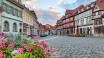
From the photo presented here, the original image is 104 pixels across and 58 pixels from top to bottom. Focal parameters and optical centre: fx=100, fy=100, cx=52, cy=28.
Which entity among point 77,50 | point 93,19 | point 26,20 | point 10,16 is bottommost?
point 77,50

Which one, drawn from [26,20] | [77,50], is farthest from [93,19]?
[77,50]

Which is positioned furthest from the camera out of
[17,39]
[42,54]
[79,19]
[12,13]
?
[79,19]

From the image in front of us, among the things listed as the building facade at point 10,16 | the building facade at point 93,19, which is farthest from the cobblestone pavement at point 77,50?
the building facade at point 93,19

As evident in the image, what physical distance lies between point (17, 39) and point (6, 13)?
15227mm

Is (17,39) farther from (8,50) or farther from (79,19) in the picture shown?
(79,19)

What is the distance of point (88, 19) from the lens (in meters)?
Result: 39.9

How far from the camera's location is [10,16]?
59.1 ft

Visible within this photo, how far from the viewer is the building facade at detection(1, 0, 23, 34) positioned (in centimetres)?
1581

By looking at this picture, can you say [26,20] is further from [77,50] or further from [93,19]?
[93,19]

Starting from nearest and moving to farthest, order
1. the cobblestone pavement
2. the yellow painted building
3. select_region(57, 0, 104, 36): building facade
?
the cobblestone pavement < the yellow painted building < select_region(57, 0, 104, 36): building facade

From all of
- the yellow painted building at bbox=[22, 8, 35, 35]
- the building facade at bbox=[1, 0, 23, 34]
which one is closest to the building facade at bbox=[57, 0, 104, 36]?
the yellow painted building at bbox=[22, 8, 35, 35]

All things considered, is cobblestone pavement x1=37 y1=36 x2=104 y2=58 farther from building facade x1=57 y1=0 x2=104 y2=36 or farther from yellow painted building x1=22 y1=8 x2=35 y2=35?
building facade x1=57 y1=0 x2=104 y2=36

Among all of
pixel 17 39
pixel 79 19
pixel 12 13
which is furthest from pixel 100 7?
pixel 17 39

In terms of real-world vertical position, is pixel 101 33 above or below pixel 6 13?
below
